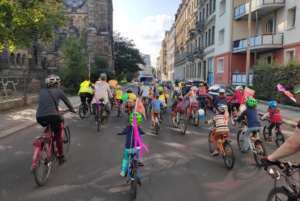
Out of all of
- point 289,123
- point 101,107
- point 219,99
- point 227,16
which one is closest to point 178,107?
point 219,99

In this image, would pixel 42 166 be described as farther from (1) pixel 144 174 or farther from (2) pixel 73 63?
(2) pixel 73 63

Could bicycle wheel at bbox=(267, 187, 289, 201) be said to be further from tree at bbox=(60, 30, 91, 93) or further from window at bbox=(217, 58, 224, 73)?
window at bbox=(217, 58, 224, 73)

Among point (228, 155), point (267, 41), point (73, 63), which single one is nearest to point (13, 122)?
point (228, 155)

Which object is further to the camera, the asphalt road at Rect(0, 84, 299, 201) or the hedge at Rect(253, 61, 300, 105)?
the hedge at Rect(253, 61, 300, 105)

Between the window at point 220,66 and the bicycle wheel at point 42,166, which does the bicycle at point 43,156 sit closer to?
the bicycle wheel at point 42,166

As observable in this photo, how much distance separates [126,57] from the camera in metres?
64.8

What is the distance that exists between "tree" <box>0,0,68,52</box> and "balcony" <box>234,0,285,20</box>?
16182 millimetres

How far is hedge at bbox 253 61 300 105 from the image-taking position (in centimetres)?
1530

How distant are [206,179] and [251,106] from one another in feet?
7.11

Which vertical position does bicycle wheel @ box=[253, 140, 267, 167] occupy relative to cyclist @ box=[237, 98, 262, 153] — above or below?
below

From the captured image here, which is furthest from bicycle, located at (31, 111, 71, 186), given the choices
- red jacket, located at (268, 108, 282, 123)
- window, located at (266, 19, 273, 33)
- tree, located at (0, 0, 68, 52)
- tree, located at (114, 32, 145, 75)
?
tree, located at (114, 32, 145, 75)

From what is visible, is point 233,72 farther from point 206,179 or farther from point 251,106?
point 206,179

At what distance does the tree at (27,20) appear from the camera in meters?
12.1

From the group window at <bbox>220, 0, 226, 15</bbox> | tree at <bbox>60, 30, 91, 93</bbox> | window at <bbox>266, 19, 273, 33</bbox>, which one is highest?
window at <bbox>220, 0, 226, 15</bbox>
